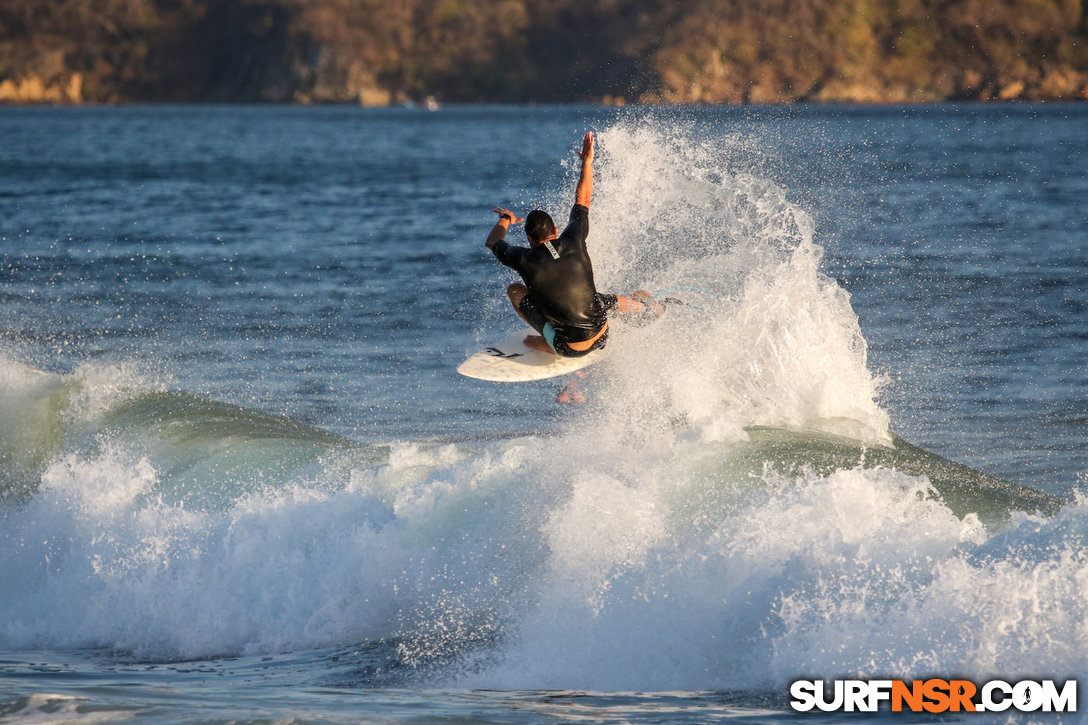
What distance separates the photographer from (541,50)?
14438 cm

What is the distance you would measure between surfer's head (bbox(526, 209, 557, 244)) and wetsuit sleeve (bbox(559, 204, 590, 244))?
5.9 inches

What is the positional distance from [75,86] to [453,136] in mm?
113990

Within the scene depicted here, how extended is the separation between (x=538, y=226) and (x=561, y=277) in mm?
497

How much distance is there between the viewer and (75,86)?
178375 mm

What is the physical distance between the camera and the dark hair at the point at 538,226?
1024cm

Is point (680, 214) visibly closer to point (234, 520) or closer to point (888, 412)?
point (888, 412)

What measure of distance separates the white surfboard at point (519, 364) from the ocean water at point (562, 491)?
12.6 inches

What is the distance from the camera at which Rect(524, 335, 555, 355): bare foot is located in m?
11.4

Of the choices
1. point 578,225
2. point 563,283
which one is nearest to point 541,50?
point 578,225

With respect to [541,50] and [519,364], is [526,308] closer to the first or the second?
[519,364]
